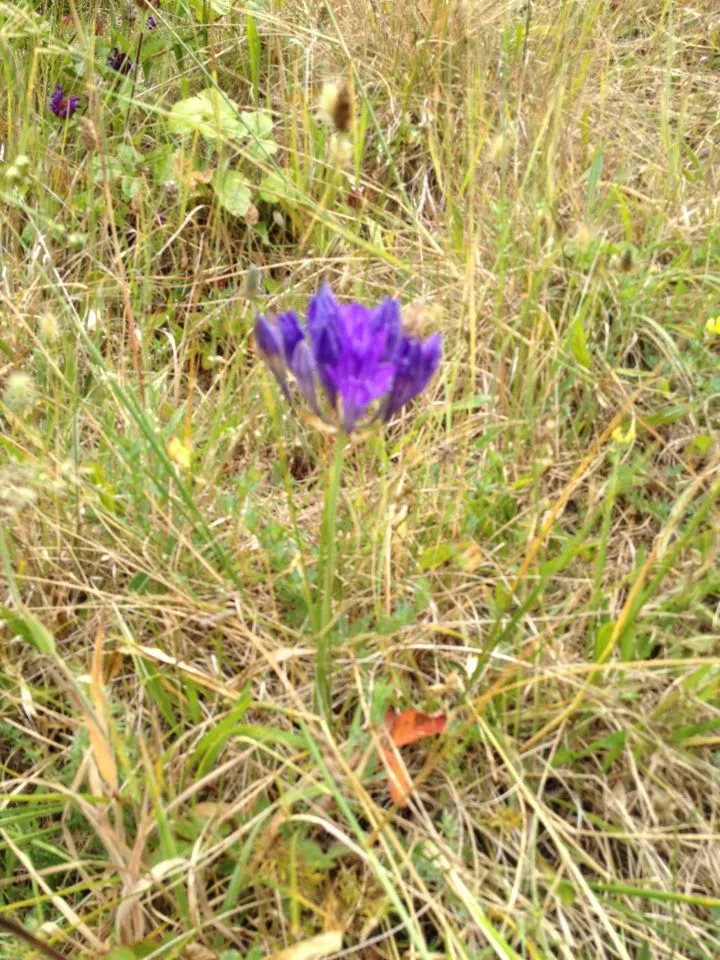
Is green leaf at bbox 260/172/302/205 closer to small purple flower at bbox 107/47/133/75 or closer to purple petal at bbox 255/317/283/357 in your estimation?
small purple flower at bbox 107/47/133/75

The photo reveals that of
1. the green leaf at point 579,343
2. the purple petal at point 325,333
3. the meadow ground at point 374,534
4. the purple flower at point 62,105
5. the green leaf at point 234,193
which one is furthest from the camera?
the purple flower at point 62,105

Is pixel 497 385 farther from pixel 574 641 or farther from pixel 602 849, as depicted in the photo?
pixel 602 849

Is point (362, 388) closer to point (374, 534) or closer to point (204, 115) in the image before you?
point (374, 534)

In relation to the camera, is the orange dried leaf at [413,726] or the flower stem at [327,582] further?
the orange dried leaf at [413,726]

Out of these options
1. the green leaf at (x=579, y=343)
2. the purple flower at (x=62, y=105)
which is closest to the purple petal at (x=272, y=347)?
the green leaf at (x=579, y=343)

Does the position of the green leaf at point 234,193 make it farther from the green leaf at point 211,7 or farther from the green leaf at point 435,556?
the green leaf at point 435,556

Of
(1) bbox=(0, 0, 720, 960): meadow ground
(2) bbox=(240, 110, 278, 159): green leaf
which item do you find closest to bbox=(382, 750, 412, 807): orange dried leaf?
(1) bbox=(0, 0, 720, 960): meadow ground

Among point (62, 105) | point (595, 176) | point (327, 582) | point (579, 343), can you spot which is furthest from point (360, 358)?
point (62, 105)
